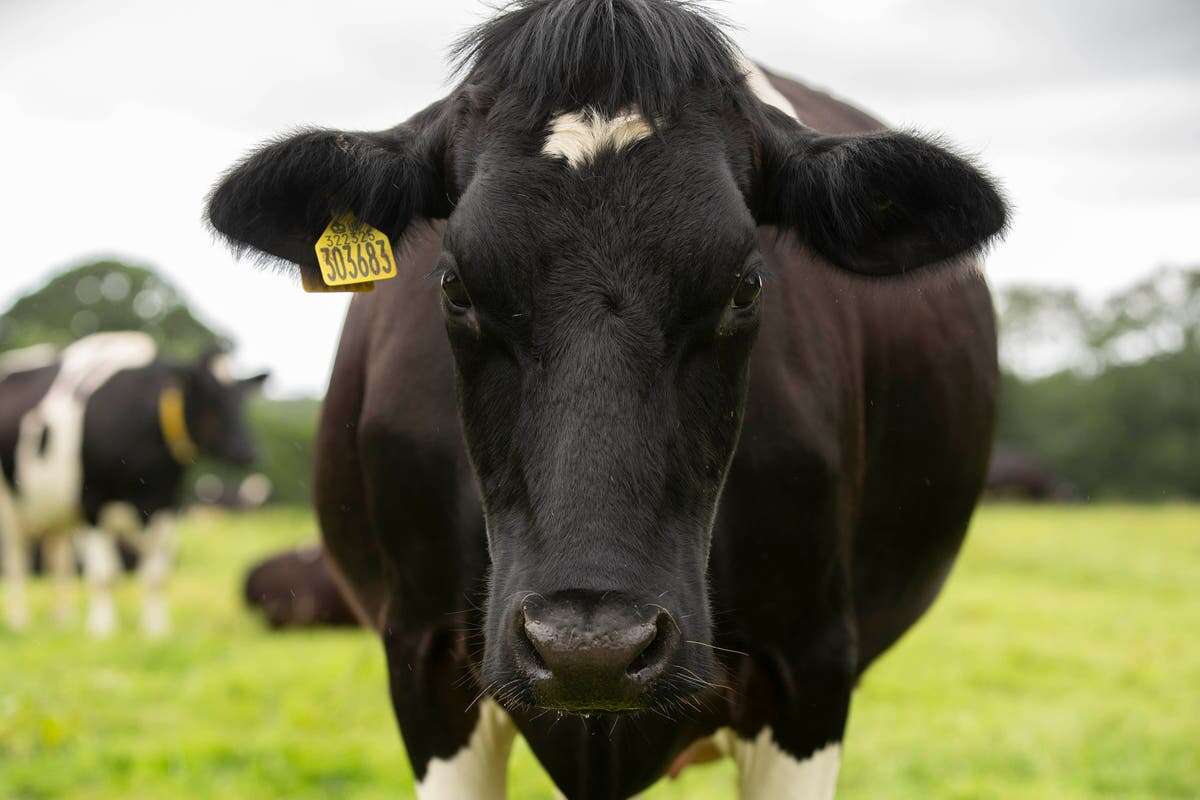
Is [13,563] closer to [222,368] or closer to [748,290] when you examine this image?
[222,368]

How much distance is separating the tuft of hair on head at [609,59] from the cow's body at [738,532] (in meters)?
0.47

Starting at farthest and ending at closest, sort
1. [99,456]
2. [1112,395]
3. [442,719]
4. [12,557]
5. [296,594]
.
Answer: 1. [1112,395]
2. [12,557]
3. [99,456]
4. [296,594]
5. [442,719]

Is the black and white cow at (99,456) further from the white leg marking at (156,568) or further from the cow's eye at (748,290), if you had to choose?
the cow's eye at (748,290)

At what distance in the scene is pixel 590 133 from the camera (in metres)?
2.29

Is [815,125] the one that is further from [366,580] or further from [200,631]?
A: [200,631]

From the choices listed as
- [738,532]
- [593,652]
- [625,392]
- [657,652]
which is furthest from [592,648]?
[738,532]

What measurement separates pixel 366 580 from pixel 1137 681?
20.3 ft

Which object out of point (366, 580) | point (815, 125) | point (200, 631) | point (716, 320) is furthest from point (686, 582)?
point (200, 631)

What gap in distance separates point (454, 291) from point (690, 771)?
164 inches

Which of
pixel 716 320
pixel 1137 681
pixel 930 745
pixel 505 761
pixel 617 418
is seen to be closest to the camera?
pixel 617 418

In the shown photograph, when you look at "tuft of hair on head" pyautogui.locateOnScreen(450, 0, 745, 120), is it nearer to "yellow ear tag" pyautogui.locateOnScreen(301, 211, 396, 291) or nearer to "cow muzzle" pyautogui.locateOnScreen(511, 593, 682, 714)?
"yellow ear tag" pyautogui.locateOnScreen(301, 211, 396, 291)

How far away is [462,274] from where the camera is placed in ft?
7.46

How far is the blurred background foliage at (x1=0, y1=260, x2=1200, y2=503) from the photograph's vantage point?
101 feet

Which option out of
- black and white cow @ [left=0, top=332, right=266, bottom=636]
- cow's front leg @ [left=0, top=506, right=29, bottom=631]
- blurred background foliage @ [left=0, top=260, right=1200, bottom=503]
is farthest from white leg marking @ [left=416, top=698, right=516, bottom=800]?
blurred background foliage @ [left=0, top=260, right=1200, bottom=503]
